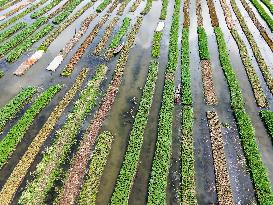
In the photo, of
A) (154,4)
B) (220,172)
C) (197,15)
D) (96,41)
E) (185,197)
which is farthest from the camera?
(154,4)

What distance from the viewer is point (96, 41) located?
35.5 meters

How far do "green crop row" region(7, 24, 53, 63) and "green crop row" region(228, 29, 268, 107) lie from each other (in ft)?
63.0

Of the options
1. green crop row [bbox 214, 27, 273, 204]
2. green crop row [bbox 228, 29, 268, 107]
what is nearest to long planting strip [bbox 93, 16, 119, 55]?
green crop row [bbox 214, 27, 273, 204]

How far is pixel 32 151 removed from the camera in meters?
22.3

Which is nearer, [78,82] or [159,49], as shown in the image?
[78,82]

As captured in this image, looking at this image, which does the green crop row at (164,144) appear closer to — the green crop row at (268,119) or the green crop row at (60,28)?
the green crop row at (268,119)

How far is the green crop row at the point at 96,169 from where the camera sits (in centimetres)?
1948

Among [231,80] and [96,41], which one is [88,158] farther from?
[96,41]

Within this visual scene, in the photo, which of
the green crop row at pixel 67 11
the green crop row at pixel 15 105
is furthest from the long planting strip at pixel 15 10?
the green crop row at pixel 15 105

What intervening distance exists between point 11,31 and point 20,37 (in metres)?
1.76

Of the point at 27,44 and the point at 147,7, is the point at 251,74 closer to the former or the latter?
the point at 147,7

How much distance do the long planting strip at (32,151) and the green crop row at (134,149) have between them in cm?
536

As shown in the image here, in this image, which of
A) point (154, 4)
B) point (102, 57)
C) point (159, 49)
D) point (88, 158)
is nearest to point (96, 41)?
point (102, 57)

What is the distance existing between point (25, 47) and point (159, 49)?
12475 mm
